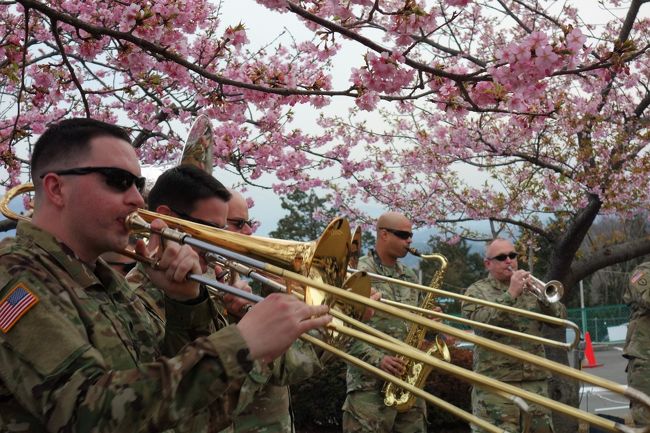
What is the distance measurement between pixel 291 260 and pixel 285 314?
1.97 ft

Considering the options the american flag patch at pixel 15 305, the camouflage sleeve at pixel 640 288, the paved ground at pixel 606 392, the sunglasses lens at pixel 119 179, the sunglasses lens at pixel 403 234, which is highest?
the sunglasses lens at pixel 119 179

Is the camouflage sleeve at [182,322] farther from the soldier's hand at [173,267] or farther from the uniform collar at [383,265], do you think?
the uniform collar at [383,265]

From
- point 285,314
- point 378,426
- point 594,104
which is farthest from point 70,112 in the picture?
point 285,314

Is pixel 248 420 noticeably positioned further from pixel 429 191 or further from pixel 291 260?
pixel 429 191

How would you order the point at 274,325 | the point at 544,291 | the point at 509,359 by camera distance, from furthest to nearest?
the point at 544,291 < the point at 509,359 < the point at 274,325

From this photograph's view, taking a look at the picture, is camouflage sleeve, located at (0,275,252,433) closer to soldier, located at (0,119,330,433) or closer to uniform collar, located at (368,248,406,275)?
soldier, located at (0,119,330,433)

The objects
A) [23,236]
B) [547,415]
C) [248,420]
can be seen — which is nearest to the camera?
[23,236]

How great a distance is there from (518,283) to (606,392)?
1004 cm

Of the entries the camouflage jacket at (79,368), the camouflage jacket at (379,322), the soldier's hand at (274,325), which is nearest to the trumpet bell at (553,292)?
the camouflage jacket at (379,322)

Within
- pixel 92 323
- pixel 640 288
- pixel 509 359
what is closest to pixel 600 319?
pixel 640 288

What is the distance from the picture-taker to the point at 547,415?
604cm

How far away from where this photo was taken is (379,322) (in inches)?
228

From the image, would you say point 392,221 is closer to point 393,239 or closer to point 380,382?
point 393,239

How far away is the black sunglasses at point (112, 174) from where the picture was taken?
2.08m
